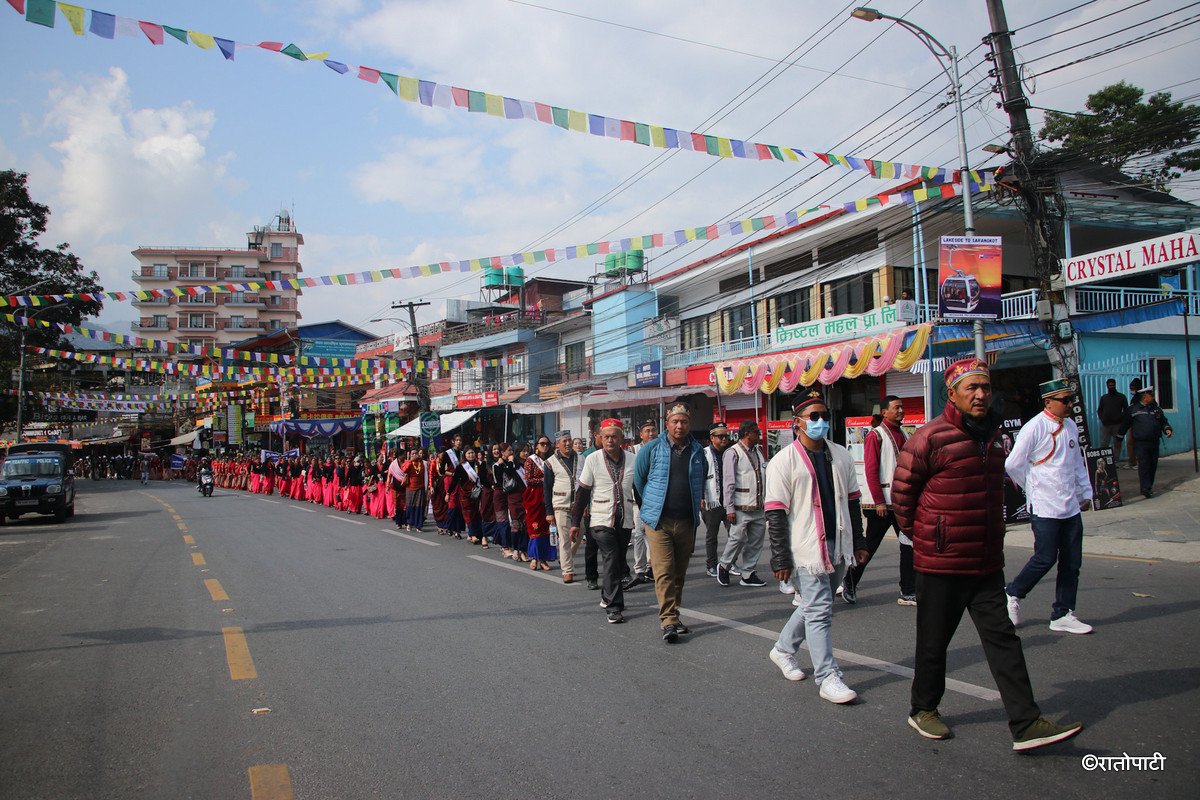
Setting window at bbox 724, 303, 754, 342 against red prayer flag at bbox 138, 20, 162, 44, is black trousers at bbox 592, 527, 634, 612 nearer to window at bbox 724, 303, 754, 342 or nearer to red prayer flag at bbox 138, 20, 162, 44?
red prayer flag at bbox 138, 20, 162, 44

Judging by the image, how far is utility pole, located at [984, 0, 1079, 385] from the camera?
14031 mm

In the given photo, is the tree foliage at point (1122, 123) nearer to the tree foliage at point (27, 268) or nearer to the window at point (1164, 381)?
the window at point (1164, 381)

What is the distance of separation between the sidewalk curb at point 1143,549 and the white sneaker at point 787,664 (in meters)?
6.70

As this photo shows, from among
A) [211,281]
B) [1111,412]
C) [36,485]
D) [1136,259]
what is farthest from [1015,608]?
[211,281]

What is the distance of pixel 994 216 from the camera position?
65.3ft

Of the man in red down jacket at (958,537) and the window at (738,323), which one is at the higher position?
the window at (738,323)

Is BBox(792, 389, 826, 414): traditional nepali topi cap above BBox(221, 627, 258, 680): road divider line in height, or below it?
above

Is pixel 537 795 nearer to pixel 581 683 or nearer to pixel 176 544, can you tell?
pixel 581 683

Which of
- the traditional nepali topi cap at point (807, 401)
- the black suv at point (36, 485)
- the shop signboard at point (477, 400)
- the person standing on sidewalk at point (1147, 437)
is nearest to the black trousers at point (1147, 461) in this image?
the person standing on sidewalk at point (1147, 437)

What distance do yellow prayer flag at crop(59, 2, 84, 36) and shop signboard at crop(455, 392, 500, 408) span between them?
2878 cm

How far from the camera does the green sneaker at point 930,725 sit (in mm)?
4016

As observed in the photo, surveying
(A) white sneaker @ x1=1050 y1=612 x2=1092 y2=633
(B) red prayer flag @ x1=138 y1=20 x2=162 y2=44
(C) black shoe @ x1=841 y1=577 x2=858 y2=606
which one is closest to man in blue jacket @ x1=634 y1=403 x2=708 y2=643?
(C) black shoe @ x1=841 y1=577 x2=858 y2=606

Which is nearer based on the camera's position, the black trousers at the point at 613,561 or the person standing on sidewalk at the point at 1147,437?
the black trousers at the point at 613,561

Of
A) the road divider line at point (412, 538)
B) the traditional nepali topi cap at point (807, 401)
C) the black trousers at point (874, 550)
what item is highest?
the traditional nepali topi cap at point (807, 401)
